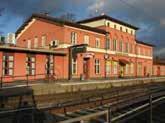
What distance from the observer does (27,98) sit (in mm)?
21391

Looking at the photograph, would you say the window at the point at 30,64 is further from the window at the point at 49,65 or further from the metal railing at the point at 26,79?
the window at the point at 49,65

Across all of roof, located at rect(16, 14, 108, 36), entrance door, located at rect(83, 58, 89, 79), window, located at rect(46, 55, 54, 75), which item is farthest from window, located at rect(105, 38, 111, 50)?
window, located at rect(46, 55, 54, 75)

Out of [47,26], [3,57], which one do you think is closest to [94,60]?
[47,26]

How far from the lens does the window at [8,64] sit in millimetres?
29031

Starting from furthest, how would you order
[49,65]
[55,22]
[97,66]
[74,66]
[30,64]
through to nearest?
[97,66] → [74,66] → [55,22] → [49,65] → [30,64]

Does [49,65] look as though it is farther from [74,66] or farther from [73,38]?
[73,38]

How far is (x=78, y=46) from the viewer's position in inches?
1364

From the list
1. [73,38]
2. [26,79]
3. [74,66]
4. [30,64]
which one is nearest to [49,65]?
[30,64]

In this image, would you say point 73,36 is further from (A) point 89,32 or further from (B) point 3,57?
(B) point 3,57

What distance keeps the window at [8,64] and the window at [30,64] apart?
6.29 feet

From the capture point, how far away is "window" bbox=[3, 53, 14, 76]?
2903 cm

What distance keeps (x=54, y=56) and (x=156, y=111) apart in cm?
2187

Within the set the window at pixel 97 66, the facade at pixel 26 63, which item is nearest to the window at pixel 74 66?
the facade at pixel 26 63

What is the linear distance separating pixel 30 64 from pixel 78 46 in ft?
19.7
